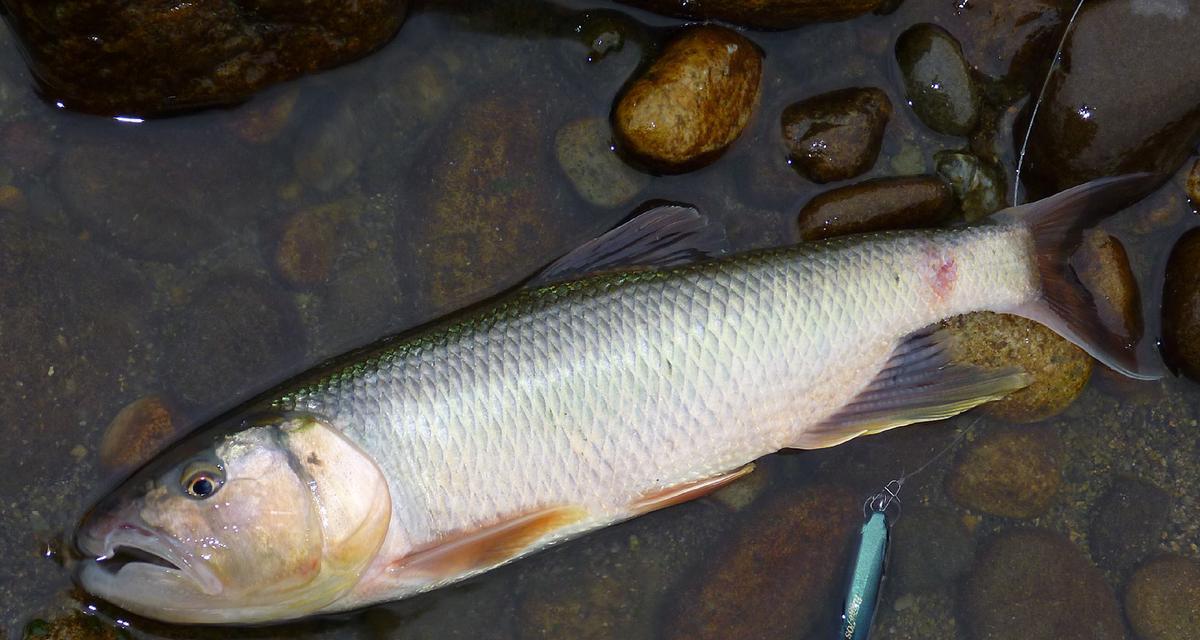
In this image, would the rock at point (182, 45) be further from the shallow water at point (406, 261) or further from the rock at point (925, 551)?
the rock at point (925, 551)

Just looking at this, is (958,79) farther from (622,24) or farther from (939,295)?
(622,24)

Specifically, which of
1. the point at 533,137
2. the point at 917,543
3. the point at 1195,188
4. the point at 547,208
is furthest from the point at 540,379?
the point at 1195,188

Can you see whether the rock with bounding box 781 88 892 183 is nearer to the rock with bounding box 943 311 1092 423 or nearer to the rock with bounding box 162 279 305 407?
the rock with bounding box 943 311 1092 423

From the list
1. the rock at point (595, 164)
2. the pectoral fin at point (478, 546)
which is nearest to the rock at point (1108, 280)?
the rock at point (595, 164)

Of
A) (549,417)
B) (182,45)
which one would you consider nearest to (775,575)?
(549,417)

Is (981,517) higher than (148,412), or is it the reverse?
(148,412)

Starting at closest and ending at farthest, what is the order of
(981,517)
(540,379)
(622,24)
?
(540,379) < (622,24) < (981,517)

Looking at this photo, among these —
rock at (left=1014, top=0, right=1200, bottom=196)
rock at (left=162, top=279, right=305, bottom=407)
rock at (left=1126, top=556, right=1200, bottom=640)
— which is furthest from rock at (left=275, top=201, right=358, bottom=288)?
rock at (left=1126, top=556, right=1200, bottom=640)

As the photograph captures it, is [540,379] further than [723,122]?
No
